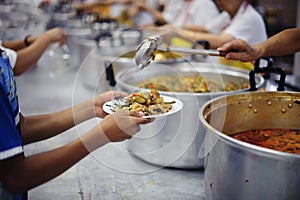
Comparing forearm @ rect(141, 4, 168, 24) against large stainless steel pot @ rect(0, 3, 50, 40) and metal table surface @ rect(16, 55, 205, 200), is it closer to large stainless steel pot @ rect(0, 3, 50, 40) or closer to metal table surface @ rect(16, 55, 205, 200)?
large stainless steel pot @ rect(0, 3, 50, 40)

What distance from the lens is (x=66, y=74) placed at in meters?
3.24

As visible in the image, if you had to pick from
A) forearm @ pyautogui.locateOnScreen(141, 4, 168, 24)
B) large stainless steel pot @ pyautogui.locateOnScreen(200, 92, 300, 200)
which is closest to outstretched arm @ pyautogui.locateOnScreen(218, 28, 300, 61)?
large stainless steel pot @ pyautogui.locateOnScreen(200, 92, 300, 200)

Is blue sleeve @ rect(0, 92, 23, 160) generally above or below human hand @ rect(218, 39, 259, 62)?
below

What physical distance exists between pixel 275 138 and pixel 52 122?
0.87m

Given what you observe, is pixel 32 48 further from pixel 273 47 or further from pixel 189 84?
pixel 273 47

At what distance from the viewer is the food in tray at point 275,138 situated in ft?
4.35

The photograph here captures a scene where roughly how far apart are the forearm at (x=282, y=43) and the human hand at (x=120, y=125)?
748 mm

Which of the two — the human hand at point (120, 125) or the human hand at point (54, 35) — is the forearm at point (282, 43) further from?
the human hand at point (54, 35)

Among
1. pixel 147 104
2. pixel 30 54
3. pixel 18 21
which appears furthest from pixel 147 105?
pixel 18 21

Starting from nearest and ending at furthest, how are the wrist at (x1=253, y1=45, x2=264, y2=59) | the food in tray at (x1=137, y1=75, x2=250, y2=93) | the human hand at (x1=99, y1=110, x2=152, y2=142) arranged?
the human hand at (x1=99, y1=110, x2=152, y2=142)
the wrist at (x1=253, y1=45, x2=264, y2=59)
the food in tray at (x1=137, y1=75, x2=250, y2=93)

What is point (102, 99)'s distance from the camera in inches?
48.5

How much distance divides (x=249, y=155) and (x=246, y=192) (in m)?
0.12

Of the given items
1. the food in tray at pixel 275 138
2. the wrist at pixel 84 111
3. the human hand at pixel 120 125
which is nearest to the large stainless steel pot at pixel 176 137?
the food in tray at pixel 275 138

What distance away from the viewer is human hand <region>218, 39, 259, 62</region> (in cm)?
135
